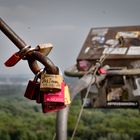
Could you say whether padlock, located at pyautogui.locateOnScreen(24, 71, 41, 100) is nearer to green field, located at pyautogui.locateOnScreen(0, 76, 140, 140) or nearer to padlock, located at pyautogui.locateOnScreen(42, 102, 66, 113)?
padlock, located at pyautogui.locateOnScreen(42, 102, 66, 113)

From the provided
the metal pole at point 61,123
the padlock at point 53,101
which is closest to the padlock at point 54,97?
the padlock at point 53,101

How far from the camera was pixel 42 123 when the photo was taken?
3127 mm

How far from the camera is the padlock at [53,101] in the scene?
0.63m

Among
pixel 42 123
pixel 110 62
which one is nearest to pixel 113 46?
pixel 110 62

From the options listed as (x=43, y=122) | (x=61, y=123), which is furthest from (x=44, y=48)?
(x=43, y=122)

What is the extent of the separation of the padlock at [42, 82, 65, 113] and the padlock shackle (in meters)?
0.03

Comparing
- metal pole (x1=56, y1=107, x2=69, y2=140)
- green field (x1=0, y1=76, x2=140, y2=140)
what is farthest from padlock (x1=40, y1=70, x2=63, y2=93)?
green field (x1=0, y1=76, x2=140, y2=140)

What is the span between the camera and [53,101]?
63 cm

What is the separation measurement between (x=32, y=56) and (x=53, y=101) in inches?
3.0

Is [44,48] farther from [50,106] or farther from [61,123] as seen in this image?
[61,123]

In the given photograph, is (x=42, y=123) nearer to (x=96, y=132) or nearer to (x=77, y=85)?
(x=96, y=132)

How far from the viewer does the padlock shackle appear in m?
0.60

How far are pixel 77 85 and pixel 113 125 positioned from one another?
1648 millimetres

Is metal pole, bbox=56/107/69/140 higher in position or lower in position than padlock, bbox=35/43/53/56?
lower
